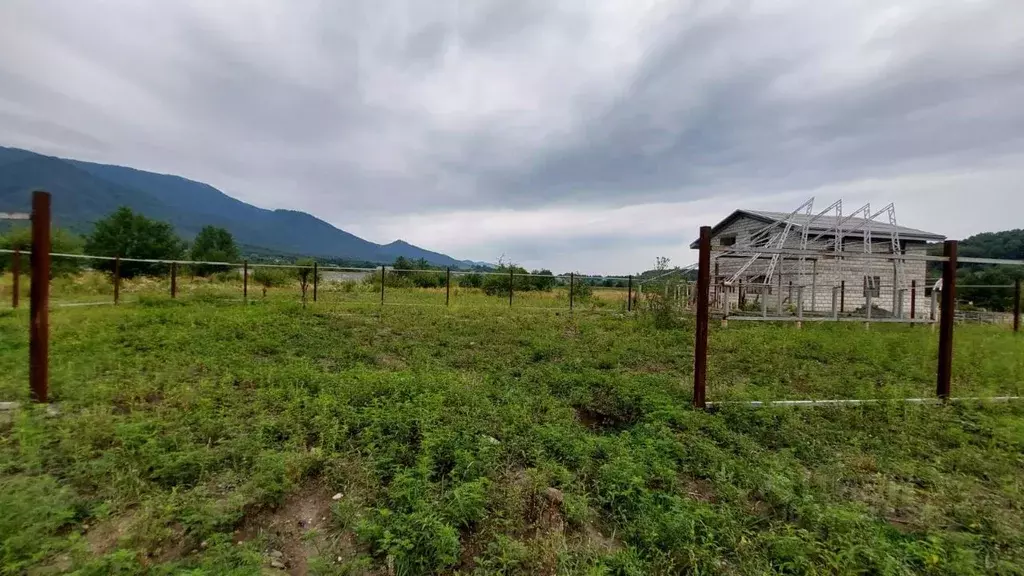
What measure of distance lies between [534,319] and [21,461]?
8.36 metres

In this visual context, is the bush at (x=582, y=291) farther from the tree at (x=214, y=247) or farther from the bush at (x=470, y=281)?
the tree at (x=214, y=247)

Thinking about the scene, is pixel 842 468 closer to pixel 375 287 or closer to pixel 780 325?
pixel 780 325

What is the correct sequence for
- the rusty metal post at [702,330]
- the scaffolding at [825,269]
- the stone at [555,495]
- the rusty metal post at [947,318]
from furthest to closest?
the scaffolding at [825,269], the rusty metal post at [947,318], the rusty metal post at [702,330], the stone at [555,495]

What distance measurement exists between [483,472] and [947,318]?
495 centimetres

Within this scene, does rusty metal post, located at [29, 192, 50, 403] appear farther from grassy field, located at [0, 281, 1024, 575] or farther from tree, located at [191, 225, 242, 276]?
tree, located at [191, 225, 242, 276]

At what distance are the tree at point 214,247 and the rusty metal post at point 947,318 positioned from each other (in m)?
43.6

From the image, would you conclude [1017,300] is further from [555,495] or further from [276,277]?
[276,277]

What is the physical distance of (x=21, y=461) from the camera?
2.47m

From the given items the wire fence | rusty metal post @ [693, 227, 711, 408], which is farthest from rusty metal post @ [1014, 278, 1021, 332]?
rusty metal post @ [693, 227, 711, 408]

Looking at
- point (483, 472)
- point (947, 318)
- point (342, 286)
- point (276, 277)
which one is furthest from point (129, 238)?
point (947, 318)

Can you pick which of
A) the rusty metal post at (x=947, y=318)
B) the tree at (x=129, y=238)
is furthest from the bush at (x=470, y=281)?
the tree at (x=129, y=238)

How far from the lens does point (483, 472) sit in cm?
261

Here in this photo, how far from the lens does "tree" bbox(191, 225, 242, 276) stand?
37.4m

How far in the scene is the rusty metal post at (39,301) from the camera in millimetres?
3414
